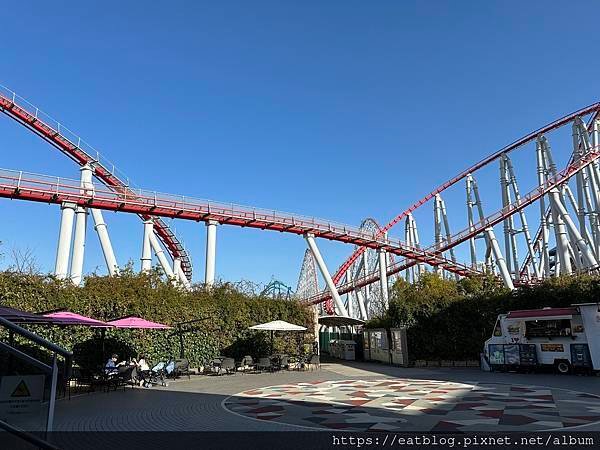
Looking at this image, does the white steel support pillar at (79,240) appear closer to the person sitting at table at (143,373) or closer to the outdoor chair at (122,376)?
the person sitting at table at (143,373)

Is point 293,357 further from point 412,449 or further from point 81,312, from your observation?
point 412,449

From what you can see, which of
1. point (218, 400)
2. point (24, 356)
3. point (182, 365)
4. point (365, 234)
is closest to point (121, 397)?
point (218, 400)

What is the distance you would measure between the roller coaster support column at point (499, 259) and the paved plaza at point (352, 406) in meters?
16.5

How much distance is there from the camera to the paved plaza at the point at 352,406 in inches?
295

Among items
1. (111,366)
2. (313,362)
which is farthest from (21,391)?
(313,362)

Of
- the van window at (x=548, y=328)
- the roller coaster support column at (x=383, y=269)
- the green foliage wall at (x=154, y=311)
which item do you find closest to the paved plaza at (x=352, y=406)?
the van window at (x=548, y=328)

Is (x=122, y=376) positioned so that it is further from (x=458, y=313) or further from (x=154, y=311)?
(x=458, y=313)

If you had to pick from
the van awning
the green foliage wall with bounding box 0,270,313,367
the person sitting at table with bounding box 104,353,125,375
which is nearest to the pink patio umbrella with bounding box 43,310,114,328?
the person sitting at table with bounding box 104,353,125,375

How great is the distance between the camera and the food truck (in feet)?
47.2

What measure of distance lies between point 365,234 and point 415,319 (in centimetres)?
1076

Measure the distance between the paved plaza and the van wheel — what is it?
23.7 inches

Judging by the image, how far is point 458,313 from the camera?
63.4ft

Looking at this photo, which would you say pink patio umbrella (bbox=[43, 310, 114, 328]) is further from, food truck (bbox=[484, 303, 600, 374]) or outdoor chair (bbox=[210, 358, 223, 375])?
food truck (bbox=[484, 303, 600, 374])

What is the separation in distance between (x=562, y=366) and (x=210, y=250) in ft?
55.7
